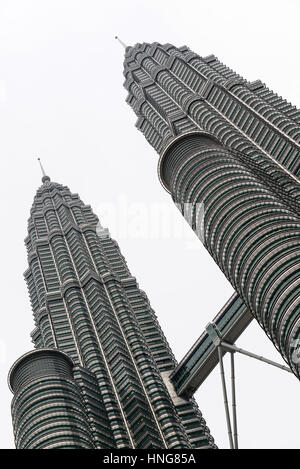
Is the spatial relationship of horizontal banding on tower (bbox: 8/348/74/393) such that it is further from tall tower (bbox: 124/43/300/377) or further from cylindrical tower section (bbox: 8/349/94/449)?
tall tower (bbox: 124/43/300/377)

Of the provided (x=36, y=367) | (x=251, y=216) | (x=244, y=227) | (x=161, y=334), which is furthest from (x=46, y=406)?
(x=161, y=334)

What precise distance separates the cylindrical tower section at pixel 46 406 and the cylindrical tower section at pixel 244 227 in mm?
42325

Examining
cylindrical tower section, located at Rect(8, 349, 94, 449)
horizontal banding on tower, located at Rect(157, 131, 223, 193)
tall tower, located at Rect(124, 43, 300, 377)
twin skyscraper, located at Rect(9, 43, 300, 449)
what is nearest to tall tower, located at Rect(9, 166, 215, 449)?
cylindrical tower section, located at Rect(8, 349, 94, 449)

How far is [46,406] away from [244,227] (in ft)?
180

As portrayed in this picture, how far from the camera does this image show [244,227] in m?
136

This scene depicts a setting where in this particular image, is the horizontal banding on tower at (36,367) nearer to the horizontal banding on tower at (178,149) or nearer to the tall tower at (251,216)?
the tall tower at (251,216)

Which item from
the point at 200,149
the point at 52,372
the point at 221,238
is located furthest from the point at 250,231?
the point at 52,372

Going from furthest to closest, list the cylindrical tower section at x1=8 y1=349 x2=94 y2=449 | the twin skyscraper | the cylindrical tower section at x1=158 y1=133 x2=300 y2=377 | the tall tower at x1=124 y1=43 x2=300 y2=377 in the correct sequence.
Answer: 1. the cylindrical tower section at x1=8 y1=349 x2=94 y2=449
2. the twin skyscraper
3. the tall tower at x1=124 y1=43 x2=300 y2=377
4. the cylindrical tower section at x1=158 y1=133 x2=300 y2=377

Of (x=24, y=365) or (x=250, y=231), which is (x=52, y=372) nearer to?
(x=24, y=365)

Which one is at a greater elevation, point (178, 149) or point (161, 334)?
point (178, 149)

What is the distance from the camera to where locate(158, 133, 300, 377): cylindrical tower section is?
11956 centimetres

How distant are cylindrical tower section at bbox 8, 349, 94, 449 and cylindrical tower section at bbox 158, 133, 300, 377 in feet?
139

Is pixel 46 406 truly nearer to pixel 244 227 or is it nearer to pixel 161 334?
pixel 244 227

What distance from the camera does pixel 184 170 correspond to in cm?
16338
